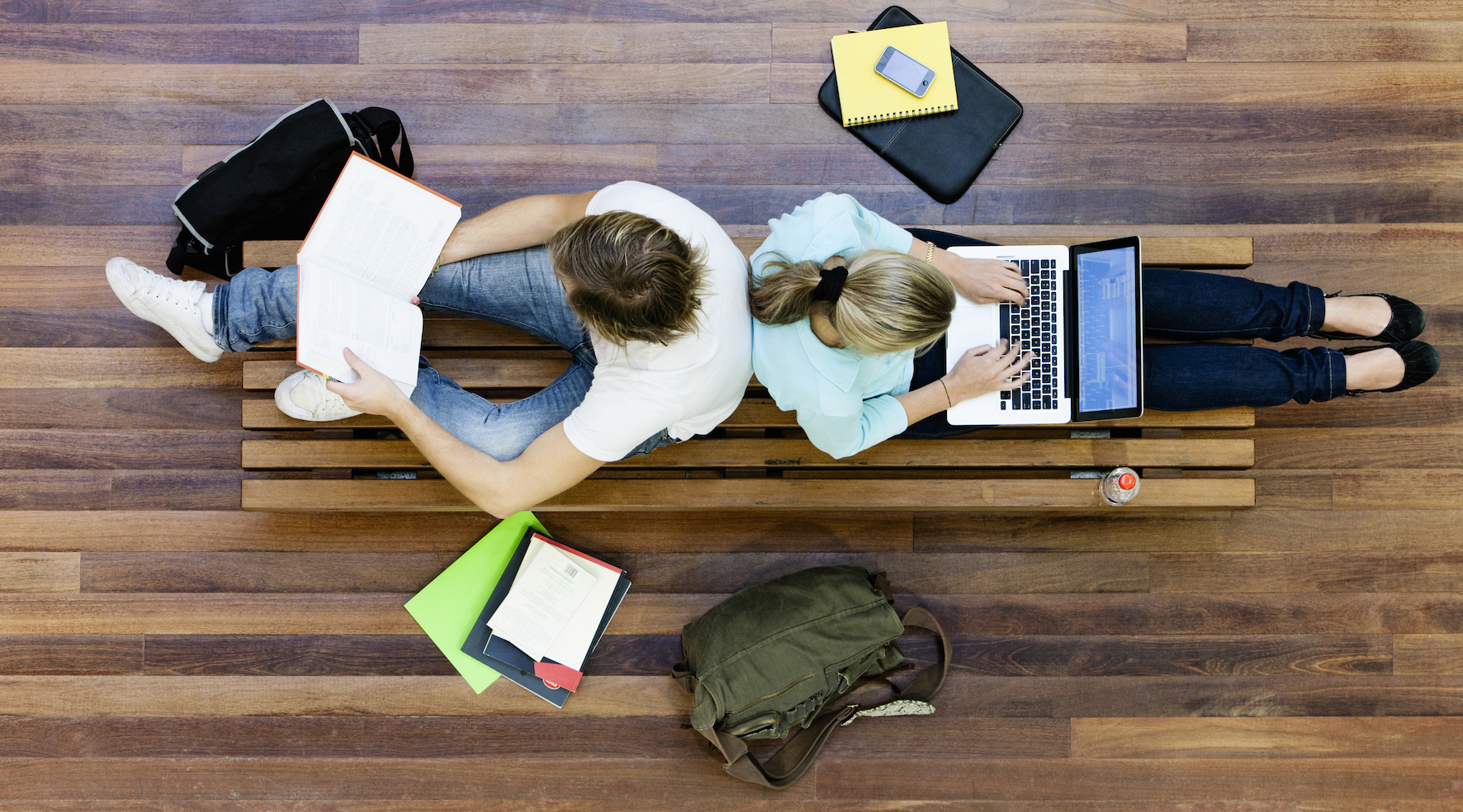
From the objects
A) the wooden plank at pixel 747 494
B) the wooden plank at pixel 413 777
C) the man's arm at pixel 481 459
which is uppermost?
the man's arm at pixel 481 459

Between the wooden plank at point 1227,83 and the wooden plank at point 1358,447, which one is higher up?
the wooden plank at point 1227,83

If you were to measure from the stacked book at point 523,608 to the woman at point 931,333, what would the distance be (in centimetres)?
76

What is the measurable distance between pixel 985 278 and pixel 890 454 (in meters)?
0.44

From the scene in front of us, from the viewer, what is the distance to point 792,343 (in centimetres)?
137

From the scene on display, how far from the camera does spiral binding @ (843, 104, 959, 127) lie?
1996 millimetres

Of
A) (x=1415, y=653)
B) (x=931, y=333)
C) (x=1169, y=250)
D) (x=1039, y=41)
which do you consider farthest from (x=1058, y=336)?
(x=1415, y=653)

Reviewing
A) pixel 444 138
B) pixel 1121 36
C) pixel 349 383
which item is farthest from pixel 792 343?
pixel 1121 36

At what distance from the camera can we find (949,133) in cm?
202

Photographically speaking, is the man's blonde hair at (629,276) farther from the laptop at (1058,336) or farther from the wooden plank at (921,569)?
the wooden plank at (921,569)

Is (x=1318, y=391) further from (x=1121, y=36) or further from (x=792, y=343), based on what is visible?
(x=792, y=343)

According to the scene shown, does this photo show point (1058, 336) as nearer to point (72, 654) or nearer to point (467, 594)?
point (467, 594)

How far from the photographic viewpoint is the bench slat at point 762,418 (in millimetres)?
1792

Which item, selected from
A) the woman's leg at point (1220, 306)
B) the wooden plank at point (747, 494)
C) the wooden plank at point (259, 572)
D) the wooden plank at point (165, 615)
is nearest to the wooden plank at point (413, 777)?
the wooden plank at point (165, 615)

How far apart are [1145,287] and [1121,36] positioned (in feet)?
2.52
